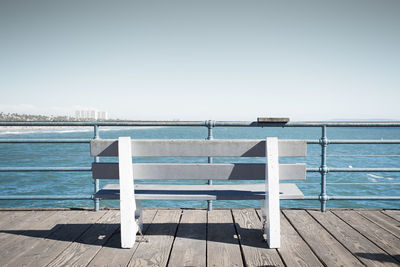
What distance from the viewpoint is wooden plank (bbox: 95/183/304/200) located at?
7.82 feet

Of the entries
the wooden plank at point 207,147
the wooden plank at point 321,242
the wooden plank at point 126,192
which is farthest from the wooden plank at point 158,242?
the wooden plank at point 321,242

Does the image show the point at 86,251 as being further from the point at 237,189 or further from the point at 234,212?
the point at 234,212

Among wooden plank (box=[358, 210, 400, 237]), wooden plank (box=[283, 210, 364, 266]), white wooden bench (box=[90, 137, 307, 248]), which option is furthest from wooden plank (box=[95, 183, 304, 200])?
wooden plank (box=[358, 210, 400, 237])

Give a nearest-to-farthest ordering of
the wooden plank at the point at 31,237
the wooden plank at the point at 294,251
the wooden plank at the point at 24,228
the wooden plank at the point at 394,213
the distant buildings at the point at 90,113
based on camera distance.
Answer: the wooden plank at the point at 294,251 → the wooden plank at the point at 31,237 → the wooden plank at the point at 24,228 → the wooden plank at the point at 394,213 → the distant buildings at the point at 90,113

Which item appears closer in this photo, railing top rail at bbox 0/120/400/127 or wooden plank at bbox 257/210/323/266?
wooden plank at bbox 257/210/323/266

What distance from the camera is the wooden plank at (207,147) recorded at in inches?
92.7

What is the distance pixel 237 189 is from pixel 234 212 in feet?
2.91

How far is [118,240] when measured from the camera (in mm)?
2568

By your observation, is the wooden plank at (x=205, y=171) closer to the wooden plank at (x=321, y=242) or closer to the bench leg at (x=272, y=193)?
the bench leg at (x=272, y=193)

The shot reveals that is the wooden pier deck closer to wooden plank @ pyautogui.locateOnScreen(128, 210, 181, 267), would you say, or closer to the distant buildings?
wooden plank @ pyautogui.locateOnScreen(128, 210, 181, 267)

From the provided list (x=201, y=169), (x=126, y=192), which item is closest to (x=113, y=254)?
(x=126, y=192)

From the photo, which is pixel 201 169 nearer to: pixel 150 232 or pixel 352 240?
pixel 150 232

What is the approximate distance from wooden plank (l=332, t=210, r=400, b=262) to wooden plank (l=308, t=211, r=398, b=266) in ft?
0.18

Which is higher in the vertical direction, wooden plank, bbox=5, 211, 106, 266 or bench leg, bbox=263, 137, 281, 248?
bench leg, bbox=263, 137, 281, 248
